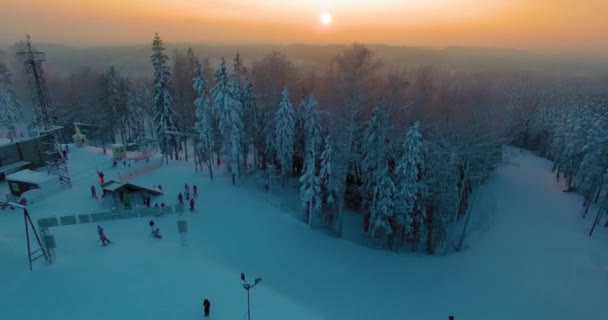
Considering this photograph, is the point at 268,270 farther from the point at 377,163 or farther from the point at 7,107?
the point at 7,107

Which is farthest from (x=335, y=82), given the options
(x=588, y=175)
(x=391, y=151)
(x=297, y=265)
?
(x=588, y=175)

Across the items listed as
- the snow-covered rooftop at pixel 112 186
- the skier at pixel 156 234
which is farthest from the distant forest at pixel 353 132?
the skier at pixel 156 234

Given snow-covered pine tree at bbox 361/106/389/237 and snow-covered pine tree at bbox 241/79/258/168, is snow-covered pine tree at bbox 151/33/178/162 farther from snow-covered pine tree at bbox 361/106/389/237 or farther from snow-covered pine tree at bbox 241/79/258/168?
snow-covered pine tree at bbox 361/106/389/237

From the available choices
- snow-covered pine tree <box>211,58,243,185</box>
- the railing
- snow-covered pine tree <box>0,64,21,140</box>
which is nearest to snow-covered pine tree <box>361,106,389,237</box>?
snow-covered pine tree <box>211,58,243,185</box>

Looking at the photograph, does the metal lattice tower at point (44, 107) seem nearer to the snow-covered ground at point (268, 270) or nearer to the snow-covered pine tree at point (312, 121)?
the snow-covered ground at point (268, 270)

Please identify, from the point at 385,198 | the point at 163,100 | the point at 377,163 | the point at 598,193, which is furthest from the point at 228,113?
the point at 598,193
